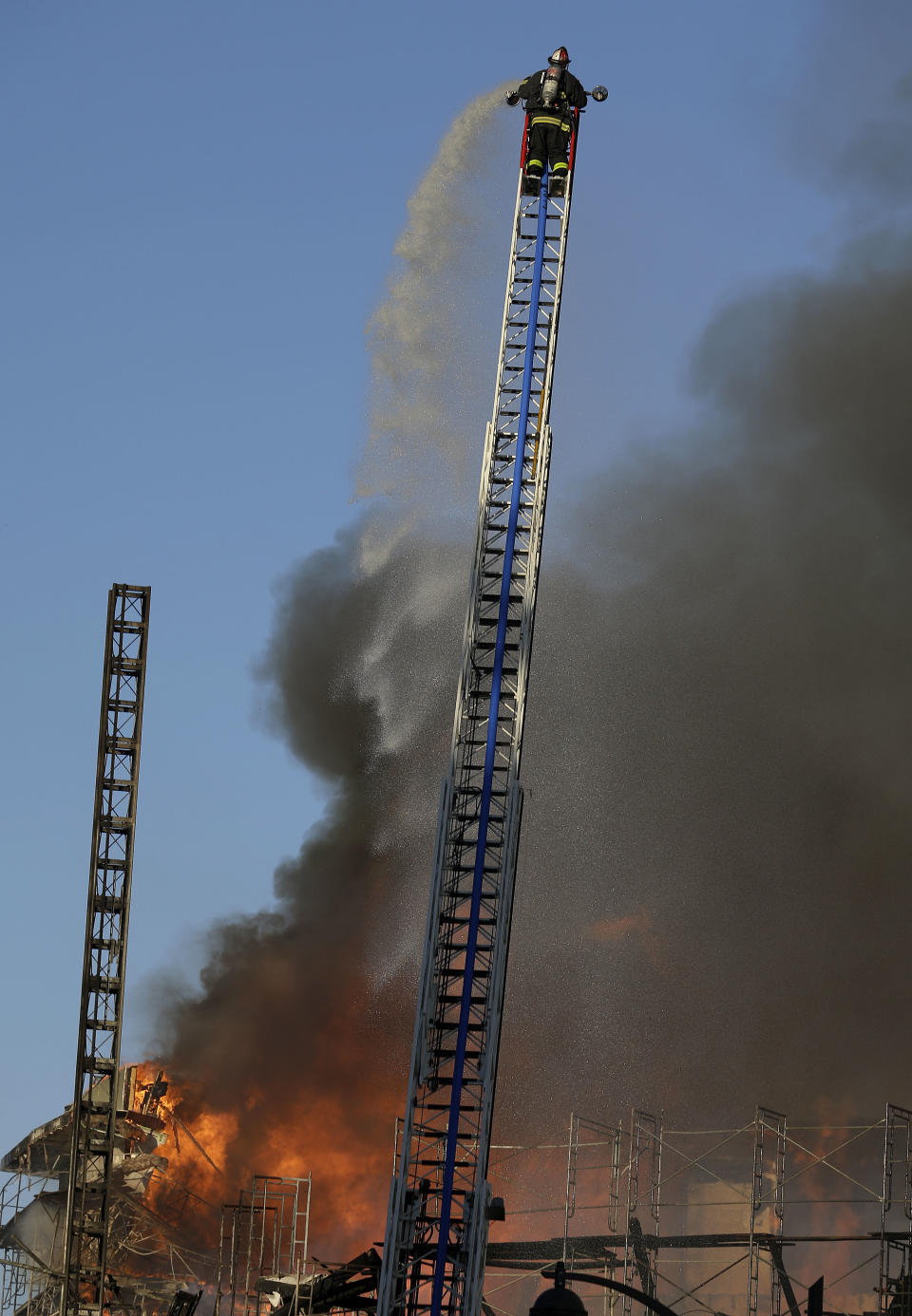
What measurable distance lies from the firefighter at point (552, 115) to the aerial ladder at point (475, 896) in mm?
330

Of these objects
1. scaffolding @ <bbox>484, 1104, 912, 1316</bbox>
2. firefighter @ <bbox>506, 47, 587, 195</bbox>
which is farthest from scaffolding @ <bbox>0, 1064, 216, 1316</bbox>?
firefighter @ <bbox>506, 47, 587, 195</bbox>

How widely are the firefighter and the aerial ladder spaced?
1.08 feet

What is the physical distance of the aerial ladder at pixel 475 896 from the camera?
4009 centimetres

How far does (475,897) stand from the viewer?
42344 mm

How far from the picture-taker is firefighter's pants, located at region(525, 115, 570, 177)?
164 ft

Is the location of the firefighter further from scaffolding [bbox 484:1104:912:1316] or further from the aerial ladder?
scaffolding [bbox 484:1104:912:1316]

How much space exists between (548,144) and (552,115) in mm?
764

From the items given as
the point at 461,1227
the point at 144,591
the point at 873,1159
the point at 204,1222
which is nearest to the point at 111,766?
the point at 144,591

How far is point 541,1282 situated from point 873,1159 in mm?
13351

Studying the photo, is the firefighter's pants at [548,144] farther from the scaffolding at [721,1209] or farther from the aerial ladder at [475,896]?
the scaffolding at [721,1209]

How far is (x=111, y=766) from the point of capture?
51.0 metres

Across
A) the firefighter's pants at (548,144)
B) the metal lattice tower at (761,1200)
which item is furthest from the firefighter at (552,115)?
the metal lattice tower at (761,1200)

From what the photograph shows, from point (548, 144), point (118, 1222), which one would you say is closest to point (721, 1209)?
point (118, 1222)

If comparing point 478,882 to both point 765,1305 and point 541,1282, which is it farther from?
point 541,1282
